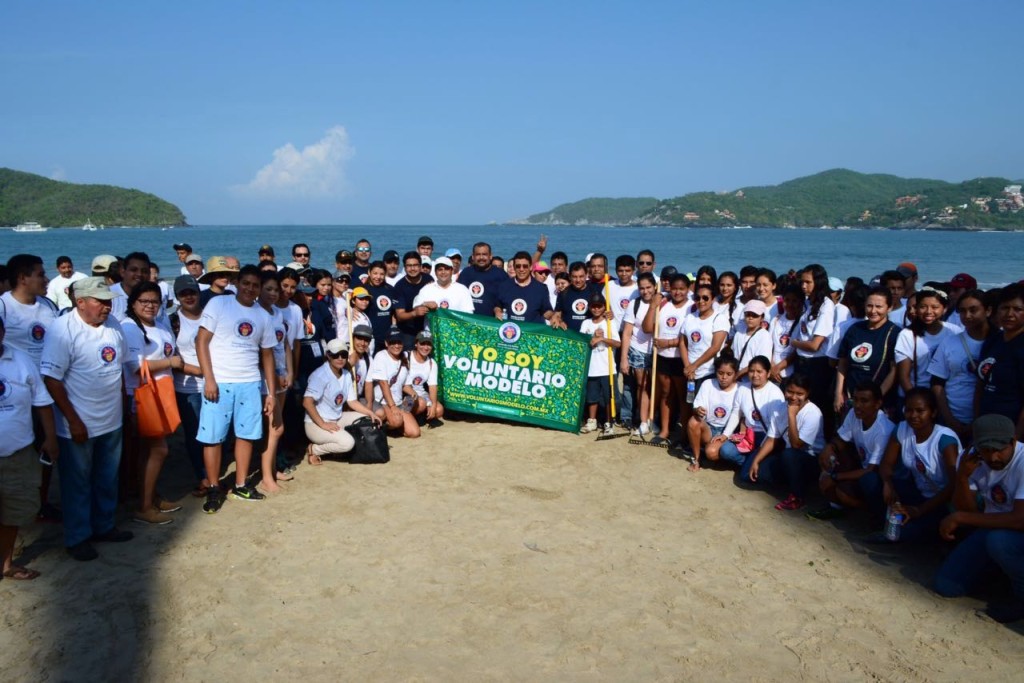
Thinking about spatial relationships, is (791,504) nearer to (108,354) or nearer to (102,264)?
(108,354)

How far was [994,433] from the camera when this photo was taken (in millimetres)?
3865

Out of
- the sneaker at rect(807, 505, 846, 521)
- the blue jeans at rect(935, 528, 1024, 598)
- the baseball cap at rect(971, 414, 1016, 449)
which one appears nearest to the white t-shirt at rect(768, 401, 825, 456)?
the sneaker at rect(807, 505, 846, 521)

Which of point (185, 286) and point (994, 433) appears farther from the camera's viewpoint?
point (185, 286)

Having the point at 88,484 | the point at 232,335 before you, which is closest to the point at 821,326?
the point at 232,335

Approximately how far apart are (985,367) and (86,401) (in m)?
6.14

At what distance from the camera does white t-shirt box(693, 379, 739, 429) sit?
6340 mm

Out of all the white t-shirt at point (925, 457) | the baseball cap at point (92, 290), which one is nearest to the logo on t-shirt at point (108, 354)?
the baseball cap at point (92, 290)

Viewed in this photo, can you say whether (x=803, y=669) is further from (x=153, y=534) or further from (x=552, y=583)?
(x=153, y=534)

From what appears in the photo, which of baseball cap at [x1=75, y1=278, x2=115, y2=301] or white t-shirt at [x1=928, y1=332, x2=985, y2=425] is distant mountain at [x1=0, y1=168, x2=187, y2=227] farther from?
white t-shirt at [x1=928, y1=332, x2=985, y2=425]

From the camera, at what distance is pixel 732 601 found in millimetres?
4148

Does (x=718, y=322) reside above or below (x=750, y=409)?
above

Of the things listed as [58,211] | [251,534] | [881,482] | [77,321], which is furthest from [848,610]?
[58,211]

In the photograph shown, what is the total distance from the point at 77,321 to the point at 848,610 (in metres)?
5.21

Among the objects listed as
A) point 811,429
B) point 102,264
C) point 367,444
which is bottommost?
point 367,444
